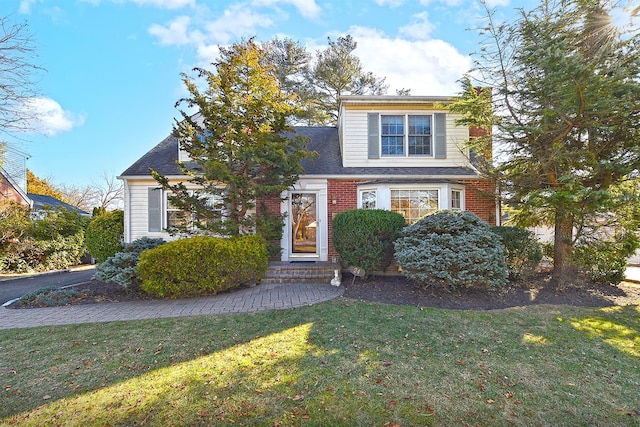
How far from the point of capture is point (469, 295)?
6145 mm

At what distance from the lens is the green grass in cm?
252

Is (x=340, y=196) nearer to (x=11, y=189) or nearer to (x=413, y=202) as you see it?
(x=413, y=202)

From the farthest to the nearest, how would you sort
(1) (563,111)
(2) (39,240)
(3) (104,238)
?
(2) (39,240), (3) (104,238), (1) (563,111)

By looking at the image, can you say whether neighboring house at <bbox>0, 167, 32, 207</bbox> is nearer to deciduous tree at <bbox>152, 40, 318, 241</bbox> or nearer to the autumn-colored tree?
deciduous tree at <bbox>152, 40, 318, 241</bbox>

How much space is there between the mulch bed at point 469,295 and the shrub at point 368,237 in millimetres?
604

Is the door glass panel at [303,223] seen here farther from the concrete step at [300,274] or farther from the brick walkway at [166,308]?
Result: the brick walkway at [166,308]

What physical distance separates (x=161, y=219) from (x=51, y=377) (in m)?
7.46

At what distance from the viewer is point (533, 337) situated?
4.20 metres

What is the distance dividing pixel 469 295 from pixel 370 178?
4634 millimetres

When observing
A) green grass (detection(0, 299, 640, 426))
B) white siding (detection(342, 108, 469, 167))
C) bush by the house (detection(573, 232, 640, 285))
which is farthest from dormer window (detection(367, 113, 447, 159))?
green grass (detection(0, 299, 640, 426))

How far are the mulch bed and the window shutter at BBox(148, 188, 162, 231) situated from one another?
295 cm

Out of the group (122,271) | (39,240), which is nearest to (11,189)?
(39,240)

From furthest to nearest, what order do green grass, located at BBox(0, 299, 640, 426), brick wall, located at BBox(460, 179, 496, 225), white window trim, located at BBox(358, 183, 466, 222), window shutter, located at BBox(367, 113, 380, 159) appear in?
window shutter, located at BBox(367, 113, 380, 159) → brick wall, located at BBox(460, 179, 496, 225) → white window trim, located at BBox(358, 183, 466, 222) → green grass, located at BBox(0, 299, 640, 426)

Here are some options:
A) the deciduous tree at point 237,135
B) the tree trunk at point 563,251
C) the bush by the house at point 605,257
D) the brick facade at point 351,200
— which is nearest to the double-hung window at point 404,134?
the brick facade at point 351,200
